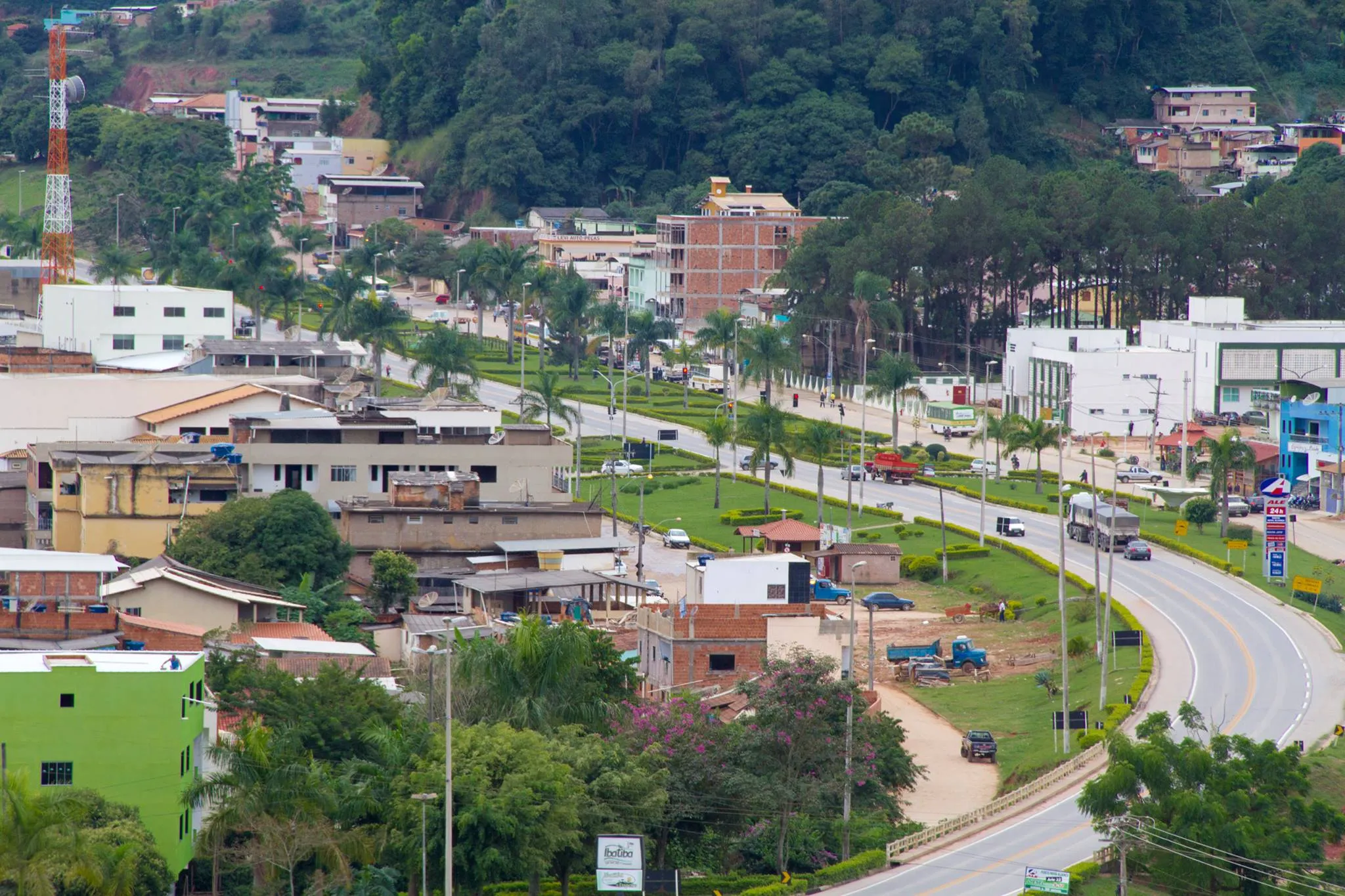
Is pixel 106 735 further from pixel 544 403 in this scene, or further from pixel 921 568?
pixel 544 403

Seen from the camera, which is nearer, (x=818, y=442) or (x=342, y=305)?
(x=818, y=442)

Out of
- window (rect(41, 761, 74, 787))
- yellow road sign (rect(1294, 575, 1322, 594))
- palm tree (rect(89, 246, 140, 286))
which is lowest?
window (rect(41, 761, 74, 787))

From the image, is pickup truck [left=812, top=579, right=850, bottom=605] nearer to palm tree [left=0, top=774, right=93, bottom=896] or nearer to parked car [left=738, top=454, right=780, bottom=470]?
parked car [left=738, top=454, right=780, bottom=470]

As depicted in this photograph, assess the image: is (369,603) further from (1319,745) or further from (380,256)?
(380,256)

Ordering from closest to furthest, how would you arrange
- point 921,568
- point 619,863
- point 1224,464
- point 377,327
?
point 619,863
point 921,568
point 1224,464
point 377,327

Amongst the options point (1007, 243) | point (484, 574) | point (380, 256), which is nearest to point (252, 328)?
point (380, 256)

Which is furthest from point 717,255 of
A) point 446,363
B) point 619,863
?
point 619,863

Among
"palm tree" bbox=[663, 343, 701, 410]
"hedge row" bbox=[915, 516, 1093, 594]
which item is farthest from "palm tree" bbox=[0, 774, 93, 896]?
"palm tree" bbox=[663, 343, 701, 410]

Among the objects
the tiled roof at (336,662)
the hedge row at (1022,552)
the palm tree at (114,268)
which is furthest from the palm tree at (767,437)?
the palm tree at (114,268)
